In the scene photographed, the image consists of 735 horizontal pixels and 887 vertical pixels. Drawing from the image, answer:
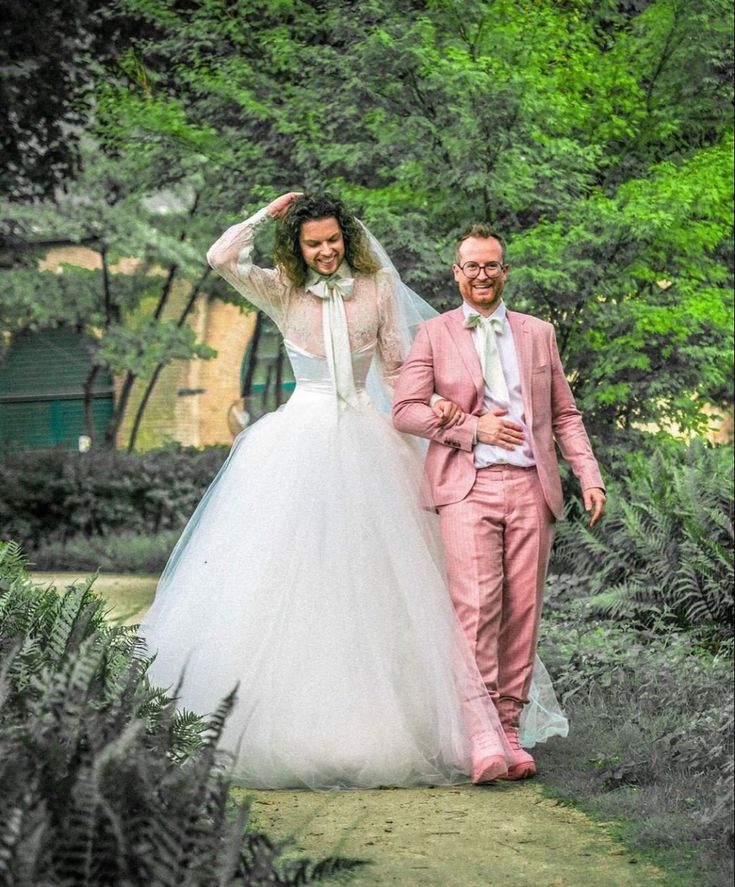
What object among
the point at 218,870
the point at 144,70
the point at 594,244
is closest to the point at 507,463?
the point at 218,870

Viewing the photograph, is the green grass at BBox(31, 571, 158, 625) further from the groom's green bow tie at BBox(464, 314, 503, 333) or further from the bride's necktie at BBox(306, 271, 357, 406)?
the groom's green bow tie at BBox(464, 314, 503, 333)

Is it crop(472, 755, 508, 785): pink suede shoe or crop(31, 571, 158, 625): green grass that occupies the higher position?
crop(472, 755, 508, 785): pink suede shoe

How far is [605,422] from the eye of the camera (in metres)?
11.2

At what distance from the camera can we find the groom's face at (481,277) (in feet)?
19.1

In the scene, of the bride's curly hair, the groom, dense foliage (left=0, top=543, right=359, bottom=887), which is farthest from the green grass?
dense foliage (left=0, top=543, right=359, bottom=887)

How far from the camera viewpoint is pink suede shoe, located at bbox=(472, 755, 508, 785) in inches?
213

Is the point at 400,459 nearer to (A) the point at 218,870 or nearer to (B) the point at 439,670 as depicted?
(B) the point at 439,670

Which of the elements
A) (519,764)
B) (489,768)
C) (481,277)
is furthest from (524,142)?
(489,768)

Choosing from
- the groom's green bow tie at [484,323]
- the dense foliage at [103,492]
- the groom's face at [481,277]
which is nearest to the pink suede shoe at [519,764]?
the groom's green bow tie at [484,323]

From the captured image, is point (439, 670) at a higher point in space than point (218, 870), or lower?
lower

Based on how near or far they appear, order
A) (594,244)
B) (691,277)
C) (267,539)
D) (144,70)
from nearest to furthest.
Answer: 1. (267,539)
2. (594,244)
3. (691,277)
4. (144,70)

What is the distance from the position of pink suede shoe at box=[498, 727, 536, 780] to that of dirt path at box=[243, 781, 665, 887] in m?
0.07

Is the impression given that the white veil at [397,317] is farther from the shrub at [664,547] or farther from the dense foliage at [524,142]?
the dense foliage at [524,142]

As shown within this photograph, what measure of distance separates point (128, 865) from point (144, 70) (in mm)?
11809
